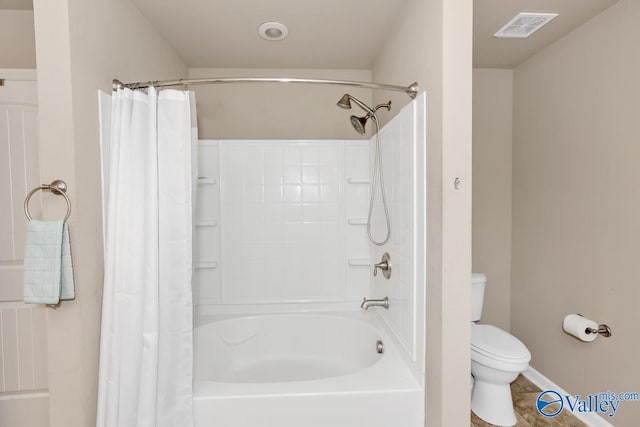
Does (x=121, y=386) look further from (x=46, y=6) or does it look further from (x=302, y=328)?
(x=46, y=6)

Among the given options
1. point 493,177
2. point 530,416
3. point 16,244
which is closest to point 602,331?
point 530,416

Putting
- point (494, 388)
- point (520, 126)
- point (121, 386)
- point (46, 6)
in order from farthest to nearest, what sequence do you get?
point (520, 126) < point (494, 388) < point (121, 386) < point (46, 6)

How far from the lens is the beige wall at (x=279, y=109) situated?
112 inches

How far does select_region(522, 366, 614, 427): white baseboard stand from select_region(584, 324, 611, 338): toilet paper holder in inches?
19.4

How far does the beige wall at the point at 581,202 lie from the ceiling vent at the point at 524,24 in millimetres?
284

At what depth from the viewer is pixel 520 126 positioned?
8.95 ft

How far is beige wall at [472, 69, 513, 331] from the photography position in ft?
9.21

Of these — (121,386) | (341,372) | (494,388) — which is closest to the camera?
(121,386)

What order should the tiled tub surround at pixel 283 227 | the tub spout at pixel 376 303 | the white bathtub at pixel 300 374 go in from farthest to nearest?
the tiled tub surround at pixel 283 227 → the tub spout at pixel 376 303 → the white bathtub at pixel 300 374

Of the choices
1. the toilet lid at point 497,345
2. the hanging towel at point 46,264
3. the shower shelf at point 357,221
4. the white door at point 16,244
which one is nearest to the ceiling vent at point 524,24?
the shower shelf at point 357,221

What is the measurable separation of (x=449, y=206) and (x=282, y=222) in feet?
4.62

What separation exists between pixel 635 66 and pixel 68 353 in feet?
9.86

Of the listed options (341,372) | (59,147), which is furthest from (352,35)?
(341,372)

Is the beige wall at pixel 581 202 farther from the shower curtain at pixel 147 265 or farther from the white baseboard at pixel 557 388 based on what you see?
the shower curtain at pixel 147 265
